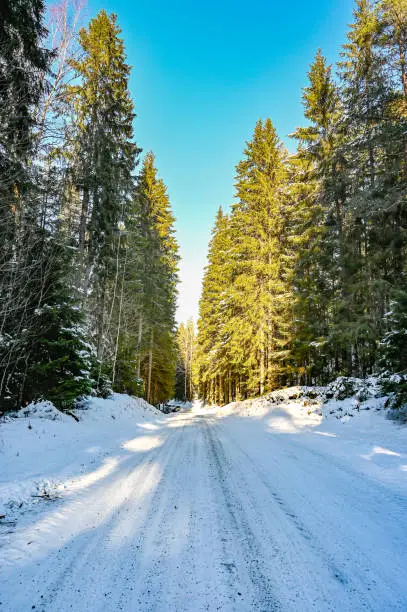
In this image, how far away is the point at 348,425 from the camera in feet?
27.0

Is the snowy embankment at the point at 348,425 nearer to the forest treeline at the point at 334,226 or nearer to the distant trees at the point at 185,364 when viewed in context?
the forest treeline at the point at 334,226

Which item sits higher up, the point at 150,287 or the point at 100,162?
the point at 100,162

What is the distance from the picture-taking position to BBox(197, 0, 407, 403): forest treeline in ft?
37.9

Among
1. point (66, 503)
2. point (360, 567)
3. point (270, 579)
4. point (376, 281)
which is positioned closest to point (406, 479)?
point (360, 567)

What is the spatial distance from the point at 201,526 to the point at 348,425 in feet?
22.4

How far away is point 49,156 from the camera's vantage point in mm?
8977

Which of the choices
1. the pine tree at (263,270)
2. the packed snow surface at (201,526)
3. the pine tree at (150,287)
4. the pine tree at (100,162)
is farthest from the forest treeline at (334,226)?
the pine tree at (100,162)

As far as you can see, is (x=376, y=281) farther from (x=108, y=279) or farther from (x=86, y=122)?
(x=86, y=122)

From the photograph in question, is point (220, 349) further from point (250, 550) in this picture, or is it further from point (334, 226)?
point (250, 550)

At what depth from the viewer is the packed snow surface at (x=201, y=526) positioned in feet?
6.37

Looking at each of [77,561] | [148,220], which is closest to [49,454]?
[77,561]

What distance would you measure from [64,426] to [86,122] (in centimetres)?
1351

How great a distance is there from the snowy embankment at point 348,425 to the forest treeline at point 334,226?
138cm

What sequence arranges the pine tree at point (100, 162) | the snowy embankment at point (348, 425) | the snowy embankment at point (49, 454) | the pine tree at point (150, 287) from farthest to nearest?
the pine tree at point (150, 287)
the pine tree at point (100, 162)
the snowy embankment at point (348, 425)
the snowy embankment at point (49, 454)
